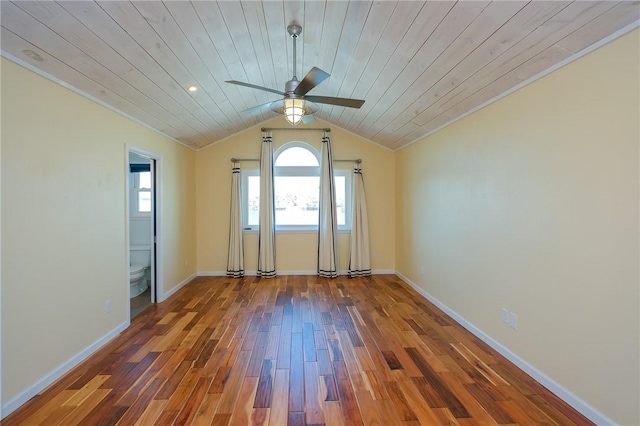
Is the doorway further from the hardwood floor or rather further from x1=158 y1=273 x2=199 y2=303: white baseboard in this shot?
the hardwood floor

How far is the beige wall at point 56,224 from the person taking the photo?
1847 millimetres

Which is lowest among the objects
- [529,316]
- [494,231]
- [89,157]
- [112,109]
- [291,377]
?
[291,377]

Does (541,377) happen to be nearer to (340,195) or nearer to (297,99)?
(297,99)

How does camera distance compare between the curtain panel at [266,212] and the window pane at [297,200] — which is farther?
the window pane at [297,200]

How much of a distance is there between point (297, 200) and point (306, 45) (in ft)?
10.1

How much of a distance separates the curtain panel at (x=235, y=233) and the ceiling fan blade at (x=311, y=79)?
3074 millimetres

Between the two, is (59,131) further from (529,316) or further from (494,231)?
(529,316)

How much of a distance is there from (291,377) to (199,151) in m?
4.39

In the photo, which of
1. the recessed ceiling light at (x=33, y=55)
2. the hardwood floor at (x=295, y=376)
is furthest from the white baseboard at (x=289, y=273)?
the recessed ceiling light at (x=33, y=55)

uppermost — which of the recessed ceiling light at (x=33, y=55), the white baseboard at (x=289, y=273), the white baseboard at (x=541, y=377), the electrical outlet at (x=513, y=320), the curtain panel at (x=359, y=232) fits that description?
the recessed ceiling light at (x=33, y=55)

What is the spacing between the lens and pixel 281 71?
319 cm

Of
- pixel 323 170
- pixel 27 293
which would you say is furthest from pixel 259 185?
pixel 27 293

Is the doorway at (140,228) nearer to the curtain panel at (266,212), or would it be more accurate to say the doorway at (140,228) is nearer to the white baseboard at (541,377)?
the curtain panel at (266,212)

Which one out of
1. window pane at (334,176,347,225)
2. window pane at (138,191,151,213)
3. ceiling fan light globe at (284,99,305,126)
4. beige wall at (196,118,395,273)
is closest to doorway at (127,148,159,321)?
window pane at (138,191,151,213)
